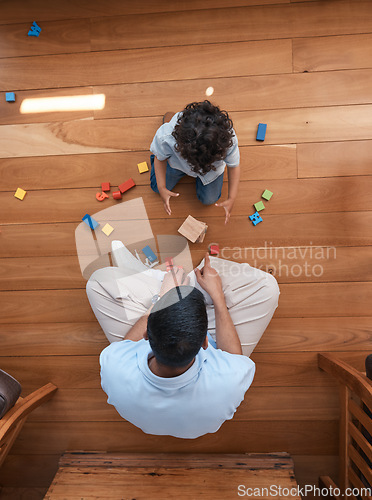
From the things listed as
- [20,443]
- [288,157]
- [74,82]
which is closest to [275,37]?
[288,157]

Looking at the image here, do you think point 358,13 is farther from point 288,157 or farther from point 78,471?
point 78,471

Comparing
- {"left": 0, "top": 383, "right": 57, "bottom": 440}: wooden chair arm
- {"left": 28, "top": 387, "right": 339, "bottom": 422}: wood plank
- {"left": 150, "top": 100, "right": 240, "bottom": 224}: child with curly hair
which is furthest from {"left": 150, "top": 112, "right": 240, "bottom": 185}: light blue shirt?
{"left": 0, "top": 383, "right": 57, "bottom": 440}: wooden chair arm

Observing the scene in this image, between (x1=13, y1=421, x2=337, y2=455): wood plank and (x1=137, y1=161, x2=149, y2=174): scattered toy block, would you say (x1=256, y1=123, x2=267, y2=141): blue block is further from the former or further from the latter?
(x1=13, y1=421, x2=337, y2=455): wood plank

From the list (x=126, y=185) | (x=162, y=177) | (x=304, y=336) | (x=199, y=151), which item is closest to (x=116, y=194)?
(x=126, y=185)

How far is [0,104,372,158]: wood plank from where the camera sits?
1572mm

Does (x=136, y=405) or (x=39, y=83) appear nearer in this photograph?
(x=136, y=405)

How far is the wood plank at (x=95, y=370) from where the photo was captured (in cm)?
162

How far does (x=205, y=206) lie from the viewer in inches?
63.6

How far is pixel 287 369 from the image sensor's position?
1.62 m

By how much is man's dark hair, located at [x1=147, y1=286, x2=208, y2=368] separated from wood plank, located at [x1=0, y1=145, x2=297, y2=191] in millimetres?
838

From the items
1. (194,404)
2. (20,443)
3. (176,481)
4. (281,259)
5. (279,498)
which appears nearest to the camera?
(194,404)

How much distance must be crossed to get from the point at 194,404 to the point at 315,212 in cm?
101

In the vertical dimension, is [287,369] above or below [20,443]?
above

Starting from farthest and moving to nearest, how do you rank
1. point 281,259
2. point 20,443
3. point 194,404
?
point 20,443, point 281,259, point 194,404
